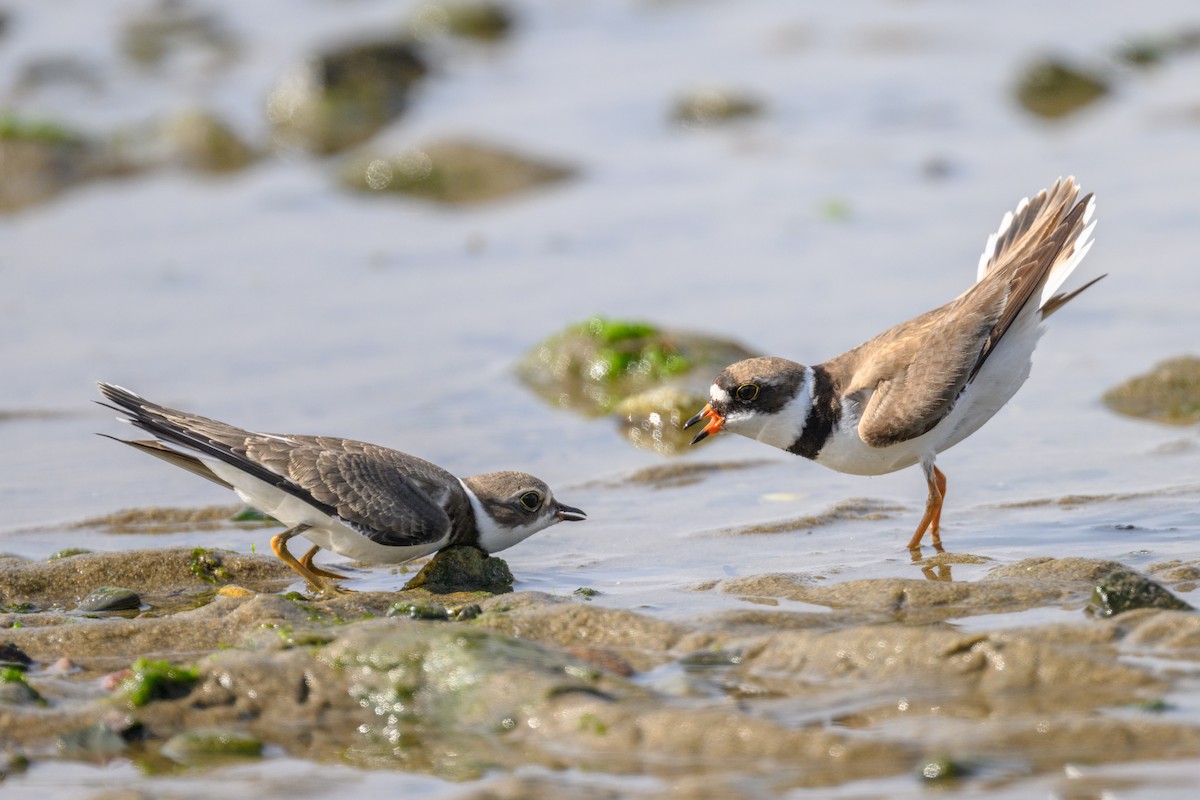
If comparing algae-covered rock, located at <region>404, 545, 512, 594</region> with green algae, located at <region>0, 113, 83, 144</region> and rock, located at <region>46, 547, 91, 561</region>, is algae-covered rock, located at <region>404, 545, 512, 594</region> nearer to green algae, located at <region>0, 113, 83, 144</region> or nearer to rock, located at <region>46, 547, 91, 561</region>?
rock, located at <region>46, 547, 91, 561</region>

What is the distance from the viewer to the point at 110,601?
23.7 ft

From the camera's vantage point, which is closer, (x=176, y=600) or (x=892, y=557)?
(x=176, y=600)

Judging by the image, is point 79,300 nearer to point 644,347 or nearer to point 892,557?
point 644,347

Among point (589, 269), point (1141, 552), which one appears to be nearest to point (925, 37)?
point (589, 269)

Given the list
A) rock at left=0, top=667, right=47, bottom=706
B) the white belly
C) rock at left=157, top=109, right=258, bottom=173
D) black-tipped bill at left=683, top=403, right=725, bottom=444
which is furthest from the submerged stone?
rock at left=157, top=109, right=258, bottom=173

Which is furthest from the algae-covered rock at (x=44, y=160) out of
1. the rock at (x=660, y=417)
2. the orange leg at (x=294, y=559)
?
the orange leg at (x=294, y=559)

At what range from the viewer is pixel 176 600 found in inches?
295

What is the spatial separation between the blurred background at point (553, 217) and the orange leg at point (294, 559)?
1.66 m

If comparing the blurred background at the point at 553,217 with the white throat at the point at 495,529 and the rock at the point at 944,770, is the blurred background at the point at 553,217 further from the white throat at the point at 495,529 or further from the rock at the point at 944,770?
the rock at the point at 944,770

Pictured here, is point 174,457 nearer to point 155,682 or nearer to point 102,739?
point 155,682

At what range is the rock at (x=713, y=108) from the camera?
19875 millimetres

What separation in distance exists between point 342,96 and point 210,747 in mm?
17304

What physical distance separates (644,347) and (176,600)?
5.28m

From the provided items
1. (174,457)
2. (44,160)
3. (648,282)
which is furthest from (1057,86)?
(174,457)
